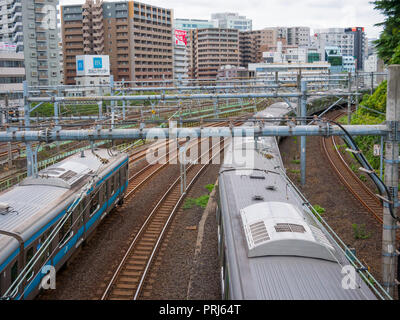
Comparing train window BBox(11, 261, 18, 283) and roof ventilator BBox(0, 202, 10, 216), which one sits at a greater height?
roof ventilator BBox(0, 202, 10, 216)

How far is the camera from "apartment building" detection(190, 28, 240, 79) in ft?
378

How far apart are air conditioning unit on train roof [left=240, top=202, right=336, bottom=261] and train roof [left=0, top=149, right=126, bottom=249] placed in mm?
4982

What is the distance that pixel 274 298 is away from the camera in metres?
6.07

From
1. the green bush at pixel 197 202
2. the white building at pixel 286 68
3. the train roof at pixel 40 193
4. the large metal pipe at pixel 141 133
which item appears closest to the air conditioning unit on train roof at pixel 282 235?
the large metal pipe at pixel 141 133

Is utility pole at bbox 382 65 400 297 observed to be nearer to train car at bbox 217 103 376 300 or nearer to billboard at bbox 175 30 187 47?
train car at bbox 217 103 376 300

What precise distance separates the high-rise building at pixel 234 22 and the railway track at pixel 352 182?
150491mm

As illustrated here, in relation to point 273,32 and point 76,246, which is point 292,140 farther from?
point 273,32

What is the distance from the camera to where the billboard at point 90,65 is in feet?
229

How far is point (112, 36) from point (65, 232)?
7903 centimetres

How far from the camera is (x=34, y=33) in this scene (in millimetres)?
67562

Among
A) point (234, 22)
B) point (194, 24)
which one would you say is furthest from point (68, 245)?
point (234, 22)

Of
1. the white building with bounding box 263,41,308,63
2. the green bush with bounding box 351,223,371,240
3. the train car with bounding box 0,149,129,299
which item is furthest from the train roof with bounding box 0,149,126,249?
the white building with bounding box 263,41,308,63

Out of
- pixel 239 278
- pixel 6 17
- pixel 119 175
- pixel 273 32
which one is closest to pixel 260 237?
pixel 239 278

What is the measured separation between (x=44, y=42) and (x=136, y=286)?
66362mm
